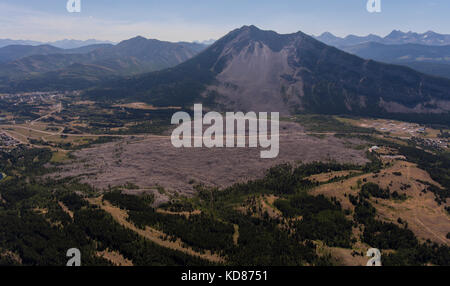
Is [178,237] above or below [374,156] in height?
below

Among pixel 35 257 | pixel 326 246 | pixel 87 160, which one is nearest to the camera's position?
pixel 35 257

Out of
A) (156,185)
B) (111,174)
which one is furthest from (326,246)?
(111,174)

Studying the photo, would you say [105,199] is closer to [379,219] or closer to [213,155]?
[213,155]

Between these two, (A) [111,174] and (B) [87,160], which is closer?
(A) [111,174]

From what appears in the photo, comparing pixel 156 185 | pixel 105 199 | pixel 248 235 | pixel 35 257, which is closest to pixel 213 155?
pixel 156 185

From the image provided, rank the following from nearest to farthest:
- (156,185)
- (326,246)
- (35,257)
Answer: (35,257), (326,246), (156,185)

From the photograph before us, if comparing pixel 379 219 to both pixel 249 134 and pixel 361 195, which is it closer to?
pixel 361 195

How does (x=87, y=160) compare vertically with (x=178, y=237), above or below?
above

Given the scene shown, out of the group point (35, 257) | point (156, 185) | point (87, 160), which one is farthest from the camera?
point (87, 160)

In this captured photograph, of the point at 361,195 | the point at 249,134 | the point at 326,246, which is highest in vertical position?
the point at 249,134
